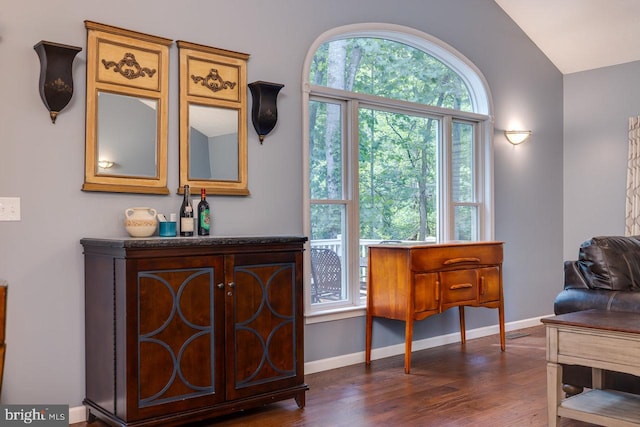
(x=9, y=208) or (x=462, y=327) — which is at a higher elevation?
(x=9, y=208)

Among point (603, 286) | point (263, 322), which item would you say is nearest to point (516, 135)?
point (603, 286)

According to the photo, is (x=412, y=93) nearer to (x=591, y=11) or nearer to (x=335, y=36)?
(x=335, y=36)

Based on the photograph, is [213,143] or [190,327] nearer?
[190,327]

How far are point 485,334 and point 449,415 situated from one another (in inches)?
91.0

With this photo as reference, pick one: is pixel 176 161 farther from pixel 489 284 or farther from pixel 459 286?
pixel 489 284

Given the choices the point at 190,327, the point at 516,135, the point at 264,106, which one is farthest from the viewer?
the point at 516,135

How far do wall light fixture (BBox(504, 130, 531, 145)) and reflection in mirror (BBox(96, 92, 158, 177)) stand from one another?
3.54m

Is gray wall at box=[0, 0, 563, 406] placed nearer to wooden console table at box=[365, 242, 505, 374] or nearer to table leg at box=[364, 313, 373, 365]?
table leg at box=[364, 313, 373, 365]

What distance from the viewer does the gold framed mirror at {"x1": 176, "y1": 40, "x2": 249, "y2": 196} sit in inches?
141

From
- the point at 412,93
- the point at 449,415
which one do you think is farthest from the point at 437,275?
the point at 412,93

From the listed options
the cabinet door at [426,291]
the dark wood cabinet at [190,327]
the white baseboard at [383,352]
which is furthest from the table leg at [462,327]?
the dark wood cabinet at [190,327]

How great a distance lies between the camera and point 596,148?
617 cm

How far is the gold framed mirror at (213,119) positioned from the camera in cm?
358

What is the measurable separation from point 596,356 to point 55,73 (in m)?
2.85
